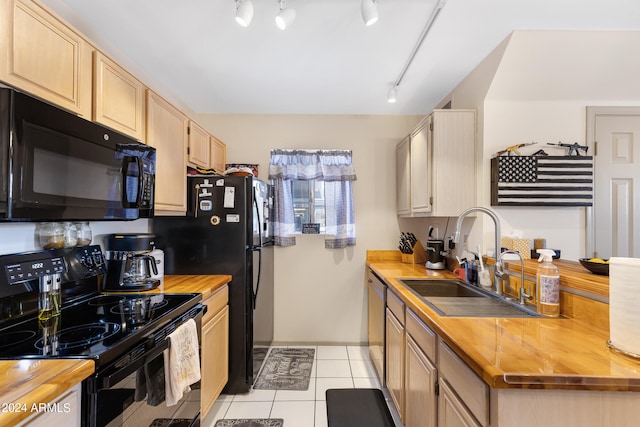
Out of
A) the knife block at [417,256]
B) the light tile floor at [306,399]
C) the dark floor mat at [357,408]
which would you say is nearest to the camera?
the dark floor mat at [357,408]

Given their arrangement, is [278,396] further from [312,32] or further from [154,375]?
[312,32]

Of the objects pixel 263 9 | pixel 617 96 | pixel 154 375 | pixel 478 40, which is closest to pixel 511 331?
pixel 154 375

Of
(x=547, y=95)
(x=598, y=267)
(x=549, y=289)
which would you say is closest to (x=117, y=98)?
(x=549, y=289)

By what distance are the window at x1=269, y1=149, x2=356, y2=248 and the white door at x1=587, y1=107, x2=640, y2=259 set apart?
1.96m

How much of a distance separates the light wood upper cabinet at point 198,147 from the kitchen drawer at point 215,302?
3.54ft

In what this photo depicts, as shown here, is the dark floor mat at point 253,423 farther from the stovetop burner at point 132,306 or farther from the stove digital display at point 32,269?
the stove digital display at point 32,269

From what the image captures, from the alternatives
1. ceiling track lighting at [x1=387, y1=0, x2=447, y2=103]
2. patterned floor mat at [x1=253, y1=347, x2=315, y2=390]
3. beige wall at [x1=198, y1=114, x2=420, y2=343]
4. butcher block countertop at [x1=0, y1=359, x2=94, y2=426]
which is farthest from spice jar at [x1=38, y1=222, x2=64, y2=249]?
ceiling track lighting at [x1=387, y1=0, x2=447, y2=103]

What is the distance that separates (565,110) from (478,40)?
0.79 m

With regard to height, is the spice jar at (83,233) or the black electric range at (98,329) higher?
the spice jar at (83,233)

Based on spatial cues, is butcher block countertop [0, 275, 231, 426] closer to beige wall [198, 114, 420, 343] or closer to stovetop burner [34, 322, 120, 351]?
stovetop burner [34, 322, 120, 351]

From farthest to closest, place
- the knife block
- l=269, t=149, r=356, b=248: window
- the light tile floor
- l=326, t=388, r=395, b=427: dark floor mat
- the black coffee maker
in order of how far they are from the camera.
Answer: l=269, t=149, r=356, b=248: window → the knife block → the light tile floor → l=326, t=388, r=395, b=427: dark floor mat → the black coffee maker

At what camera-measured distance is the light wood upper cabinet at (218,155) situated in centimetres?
283

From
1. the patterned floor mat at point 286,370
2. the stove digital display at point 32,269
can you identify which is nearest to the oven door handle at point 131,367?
the stove digital display at point 32,269

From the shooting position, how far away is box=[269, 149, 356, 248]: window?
3.14 metres
